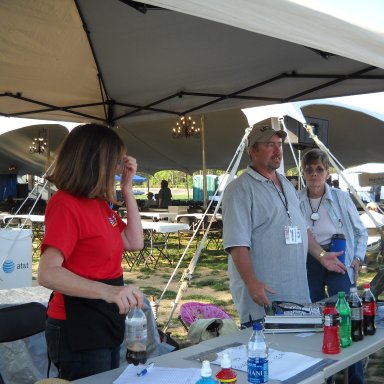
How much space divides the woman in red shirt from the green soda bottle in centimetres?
91

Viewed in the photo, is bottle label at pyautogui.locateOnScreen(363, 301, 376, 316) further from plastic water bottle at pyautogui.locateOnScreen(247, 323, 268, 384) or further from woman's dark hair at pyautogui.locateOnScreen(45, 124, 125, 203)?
woman's dark hair at pyautogui.locateOnScreen(45, 124, 125, 203)

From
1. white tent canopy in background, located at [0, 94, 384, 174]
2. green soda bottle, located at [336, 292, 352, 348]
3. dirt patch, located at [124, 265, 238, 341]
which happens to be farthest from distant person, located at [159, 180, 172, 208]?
green soda bottle, located at [336, 292, 352, 348]

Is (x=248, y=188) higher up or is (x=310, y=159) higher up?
(x=310, y=159)

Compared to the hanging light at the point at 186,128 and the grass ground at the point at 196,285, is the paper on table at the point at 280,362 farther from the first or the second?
the hanging light at the point at 186,128

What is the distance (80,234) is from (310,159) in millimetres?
2177

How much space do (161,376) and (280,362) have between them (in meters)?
0.45

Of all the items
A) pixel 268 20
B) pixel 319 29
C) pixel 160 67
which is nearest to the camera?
pixel 268 20

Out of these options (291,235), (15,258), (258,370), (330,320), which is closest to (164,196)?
(15,258)

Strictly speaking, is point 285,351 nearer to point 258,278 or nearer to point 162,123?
point 258,278

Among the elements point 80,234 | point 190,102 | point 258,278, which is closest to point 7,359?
point 258,278

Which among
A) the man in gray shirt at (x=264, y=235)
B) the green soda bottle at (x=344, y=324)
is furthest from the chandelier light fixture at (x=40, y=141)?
the green soda bottle at (x=344, y=324)

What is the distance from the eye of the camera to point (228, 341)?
222 cm

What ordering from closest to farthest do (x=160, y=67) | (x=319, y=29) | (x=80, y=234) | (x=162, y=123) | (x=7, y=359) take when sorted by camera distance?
(x=80, y=234)
(x=319, y=29)
(x=7, y=359)
(x=160, y=67)
(x=162, y=123)

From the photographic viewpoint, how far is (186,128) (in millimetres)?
13430
